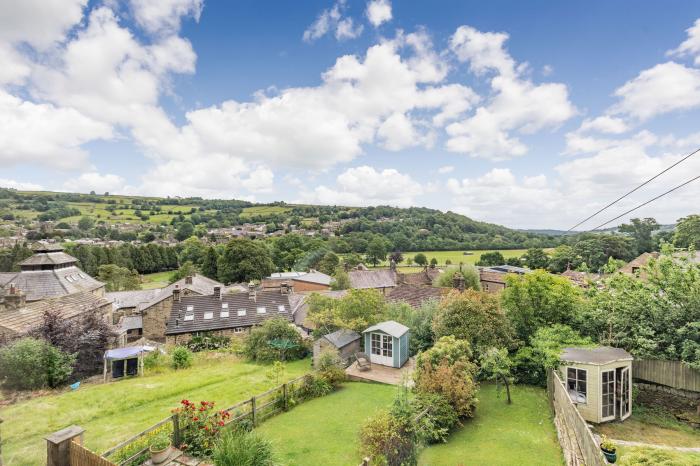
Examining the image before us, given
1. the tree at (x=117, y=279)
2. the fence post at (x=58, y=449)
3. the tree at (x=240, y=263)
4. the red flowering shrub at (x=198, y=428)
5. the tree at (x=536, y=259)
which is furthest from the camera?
the tree at (x=536, y=259)

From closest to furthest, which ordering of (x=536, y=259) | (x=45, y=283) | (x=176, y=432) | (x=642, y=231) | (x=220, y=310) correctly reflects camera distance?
(x=176, y=432), (x=45, y=283), (x=220, y=310), (x=642, y=231), (x=536, y=259)

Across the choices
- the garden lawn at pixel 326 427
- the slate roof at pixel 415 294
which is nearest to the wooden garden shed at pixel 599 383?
the garden lawn at pixel 326 427

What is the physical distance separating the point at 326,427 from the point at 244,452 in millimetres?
6389

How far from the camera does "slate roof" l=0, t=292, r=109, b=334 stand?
18.7m

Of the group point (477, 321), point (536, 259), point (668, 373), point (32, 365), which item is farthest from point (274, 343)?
point (536, 259)

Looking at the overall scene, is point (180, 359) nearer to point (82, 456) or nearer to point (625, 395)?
point (82, 456)

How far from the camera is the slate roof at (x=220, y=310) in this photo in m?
28.7

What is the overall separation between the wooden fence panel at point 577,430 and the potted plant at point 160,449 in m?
9.86

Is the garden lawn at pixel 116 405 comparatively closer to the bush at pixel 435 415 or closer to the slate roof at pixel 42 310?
the slate roof at pixel 42 310

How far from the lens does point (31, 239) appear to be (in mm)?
76750

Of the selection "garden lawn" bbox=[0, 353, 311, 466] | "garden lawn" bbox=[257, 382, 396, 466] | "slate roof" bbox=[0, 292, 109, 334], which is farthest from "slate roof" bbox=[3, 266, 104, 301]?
"garden lawn" bbox=[257, 382, 396, 466]

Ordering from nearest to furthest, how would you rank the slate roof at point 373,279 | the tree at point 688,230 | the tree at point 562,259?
1. the tree at point 688,230
2. the slate roof at point 373,279
3. the tree at point 562,259

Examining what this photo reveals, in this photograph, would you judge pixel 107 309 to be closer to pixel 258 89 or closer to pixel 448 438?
pixel 258 89

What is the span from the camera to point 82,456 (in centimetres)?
672
